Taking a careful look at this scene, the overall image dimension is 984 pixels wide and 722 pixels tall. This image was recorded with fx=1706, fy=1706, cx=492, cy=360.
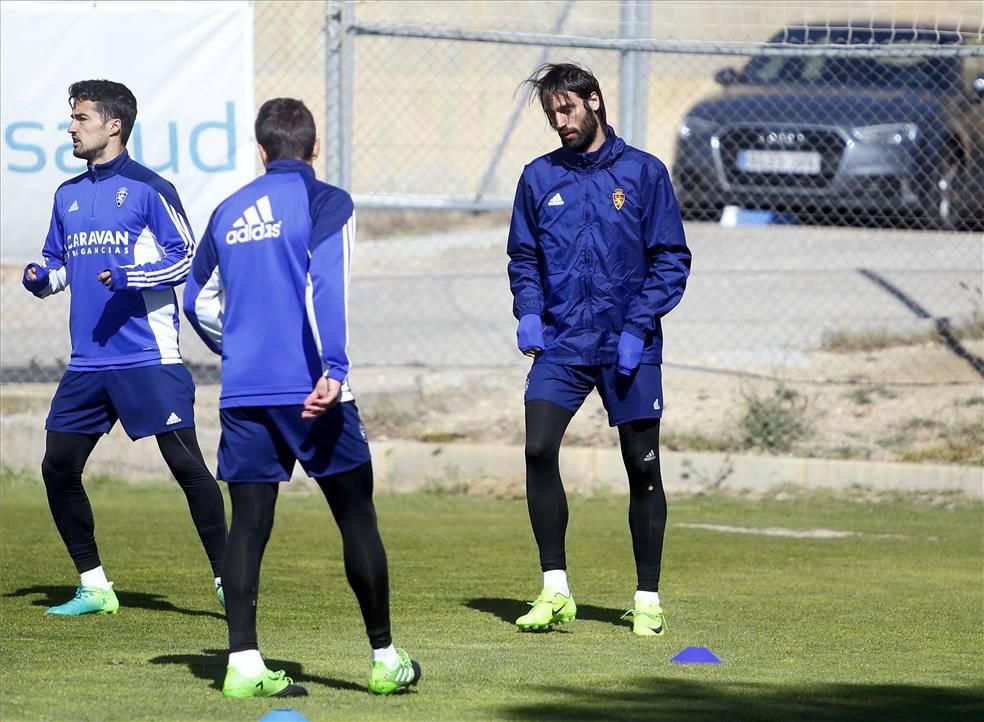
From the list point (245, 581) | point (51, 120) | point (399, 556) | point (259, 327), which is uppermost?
point (51, 120)

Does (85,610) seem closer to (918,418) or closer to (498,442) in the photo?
(498,442)

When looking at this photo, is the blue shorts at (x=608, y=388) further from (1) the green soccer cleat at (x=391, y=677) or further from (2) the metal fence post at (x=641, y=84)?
(2) the metal fence post at (x=641, y=84)

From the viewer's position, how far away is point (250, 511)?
5160 millimetres

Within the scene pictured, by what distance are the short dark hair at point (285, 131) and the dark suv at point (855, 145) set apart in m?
8.72

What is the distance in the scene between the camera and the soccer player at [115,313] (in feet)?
21.8

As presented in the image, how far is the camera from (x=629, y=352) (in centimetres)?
636

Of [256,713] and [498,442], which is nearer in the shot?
[256,713]

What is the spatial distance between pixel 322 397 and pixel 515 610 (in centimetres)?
238

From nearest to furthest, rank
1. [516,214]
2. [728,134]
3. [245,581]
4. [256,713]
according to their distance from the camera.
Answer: [256,713] → [245,581] → [516,214] → [728,134]

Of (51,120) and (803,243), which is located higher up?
(51,120)

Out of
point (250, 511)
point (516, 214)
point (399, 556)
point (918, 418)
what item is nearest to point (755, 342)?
point (918, 418)

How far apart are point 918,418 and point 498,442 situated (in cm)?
277

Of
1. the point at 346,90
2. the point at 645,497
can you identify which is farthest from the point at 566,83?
the point at 346,90

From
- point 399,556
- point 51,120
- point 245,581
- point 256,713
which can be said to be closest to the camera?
point 256,713
